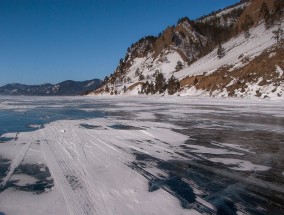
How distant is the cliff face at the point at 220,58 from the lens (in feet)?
138

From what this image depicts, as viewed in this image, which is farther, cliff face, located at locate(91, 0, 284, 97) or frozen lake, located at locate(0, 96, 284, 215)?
cliff face, located at locate(91, 0, 284, 97)

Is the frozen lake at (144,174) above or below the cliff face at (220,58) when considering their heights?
below

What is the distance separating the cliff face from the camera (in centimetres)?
4200

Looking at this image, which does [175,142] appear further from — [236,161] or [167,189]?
[167,189]

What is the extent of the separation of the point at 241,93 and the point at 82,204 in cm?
3816

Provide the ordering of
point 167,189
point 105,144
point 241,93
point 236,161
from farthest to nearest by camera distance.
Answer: point 241,93
point 105,144
point 236,161
point 167,189

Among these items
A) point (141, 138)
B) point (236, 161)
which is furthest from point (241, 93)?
point (236, 161)

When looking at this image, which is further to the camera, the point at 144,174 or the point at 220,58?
the point at 220,58

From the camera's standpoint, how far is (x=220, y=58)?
88500 mm

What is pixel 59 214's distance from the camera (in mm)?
4148

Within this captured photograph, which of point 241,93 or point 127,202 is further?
point 241,93

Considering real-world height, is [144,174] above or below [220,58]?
below

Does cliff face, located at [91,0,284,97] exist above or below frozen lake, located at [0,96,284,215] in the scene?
above

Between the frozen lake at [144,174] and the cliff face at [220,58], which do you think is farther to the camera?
the cliff face at [220,58]
